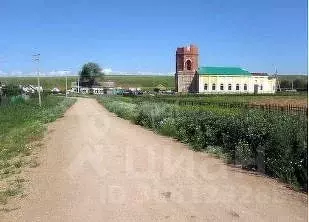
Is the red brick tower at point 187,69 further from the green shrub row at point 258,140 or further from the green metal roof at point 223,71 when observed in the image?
the green shrub row at point 258,140

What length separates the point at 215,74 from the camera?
11388 cm

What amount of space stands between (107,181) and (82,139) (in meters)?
9.13

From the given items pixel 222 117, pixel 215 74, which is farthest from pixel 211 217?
pixel 215 74

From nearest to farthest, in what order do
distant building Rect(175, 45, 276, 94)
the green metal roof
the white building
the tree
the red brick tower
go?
the red brick tower
distant building Rect(175, 45, 276, 94)
the white building
the green metal roof
the tree

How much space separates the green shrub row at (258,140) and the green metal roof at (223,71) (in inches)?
3766

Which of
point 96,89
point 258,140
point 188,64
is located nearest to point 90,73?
point 96,89

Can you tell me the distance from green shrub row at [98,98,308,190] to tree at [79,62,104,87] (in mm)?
158495

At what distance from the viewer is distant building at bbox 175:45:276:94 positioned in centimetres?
11044

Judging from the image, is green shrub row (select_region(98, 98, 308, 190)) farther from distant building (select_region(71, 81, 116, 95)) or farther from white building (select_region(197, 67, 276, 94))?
distant building (select_region(71, 81, 116, 95))

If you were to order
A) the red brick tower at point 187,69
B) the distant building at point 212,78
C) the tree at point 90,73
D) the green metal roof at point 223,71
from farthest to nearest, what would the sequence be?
the tree at point 90,73 → the green metal roof at point 223,71 → the distant building at point 212,78 → the red brick tower at point 187,69

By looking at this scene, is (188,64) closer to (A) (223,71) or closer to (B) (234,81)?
(A) (223,71)

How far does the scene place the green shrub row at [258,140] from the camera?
30.7 ft

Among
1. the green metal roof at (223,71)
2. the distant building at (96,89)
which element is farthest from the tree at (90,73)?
the green metal roof at (223,71)

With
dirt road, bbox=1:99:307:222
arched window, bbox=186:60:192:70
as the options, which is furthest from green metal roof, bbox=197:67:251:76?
dirt road, bbox=1:99:307:222
